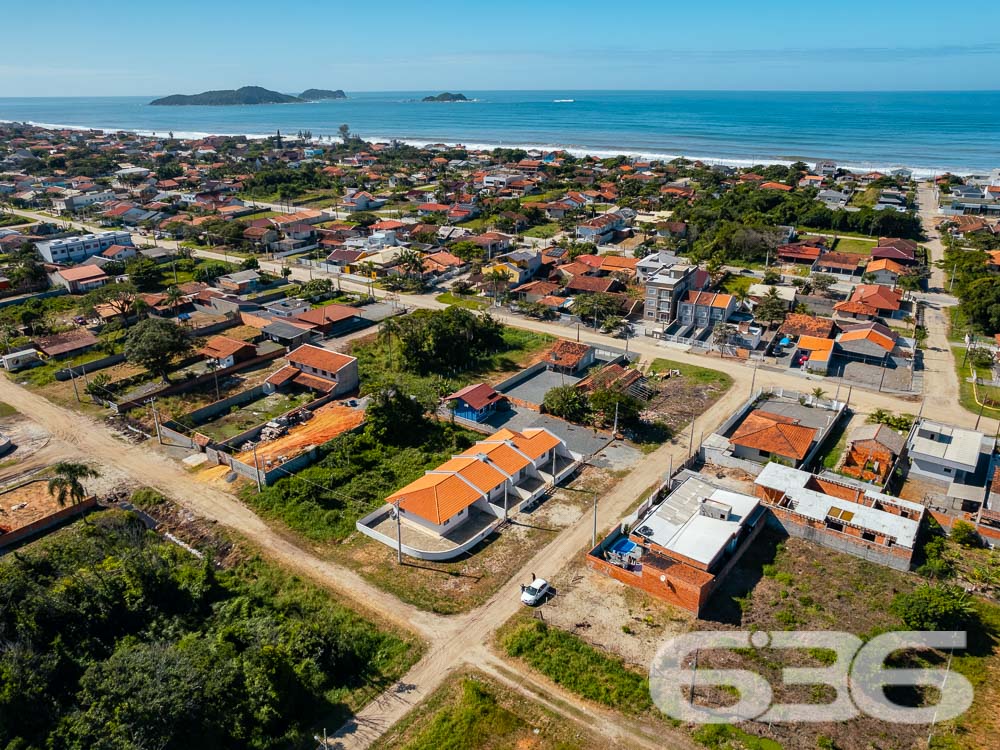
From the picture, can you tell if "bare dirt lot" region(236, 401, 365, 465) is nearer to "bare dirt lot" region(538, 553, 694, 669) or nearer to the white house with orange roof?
the white house with orange roof

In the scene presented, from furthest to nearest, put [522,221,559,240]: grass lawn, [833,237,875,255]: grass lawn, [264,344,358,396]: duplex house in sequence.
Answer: [522,221,559,240]: grass lawn
[833,237,875,255]: grass lawn
[264,344,358,396]: duplex house

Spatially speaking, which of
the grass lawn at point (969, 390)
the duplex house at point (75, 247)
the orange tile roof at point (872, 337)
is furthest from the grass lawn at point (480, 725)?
the duplex house at point (75, 247)

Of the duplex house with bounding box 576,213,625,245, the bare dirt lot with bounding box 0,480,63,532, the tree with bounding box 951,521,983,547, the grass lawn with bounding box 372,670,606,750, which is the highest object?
the duplex house with bounding box 576,213,625,245

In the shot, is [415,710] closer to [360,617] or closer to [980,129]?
[360,617]

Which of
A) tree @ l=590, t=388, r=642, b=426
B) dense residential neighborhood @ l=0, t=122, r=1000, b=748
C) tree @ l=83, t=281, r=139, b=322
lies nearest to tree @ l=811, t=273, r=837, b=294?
dense residential neighborhood @ l=0, t=122, r=1000, b=748

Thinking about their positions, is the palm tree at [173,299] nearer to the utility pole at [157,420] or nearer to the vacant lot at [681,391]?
the utility pole at [157,420]

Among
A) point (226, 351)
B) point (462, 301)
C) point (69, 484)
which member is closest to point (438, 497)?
point (69, 484)

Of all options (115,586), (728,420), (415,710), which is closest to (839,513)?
(728,420)
